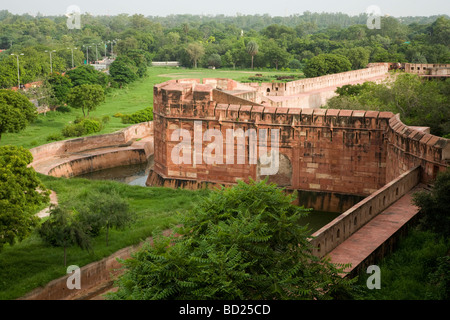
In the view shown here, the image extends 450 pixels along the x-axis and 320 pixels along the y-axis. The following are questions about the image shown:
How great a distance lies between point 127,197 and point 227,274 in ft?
59.8

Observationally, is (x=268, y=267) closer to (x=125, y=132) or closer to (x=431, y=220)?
(x=431, y=220)

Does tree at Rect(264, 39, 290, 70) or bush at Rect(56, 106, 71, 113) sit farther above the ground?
tree at Rect(264, 39, 290, 70)

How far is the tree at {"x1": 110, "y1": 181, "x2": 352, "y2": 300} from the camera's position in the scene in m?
11.7

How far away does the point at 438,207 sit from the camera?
16.5m

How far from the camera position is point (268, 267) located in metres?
12.7

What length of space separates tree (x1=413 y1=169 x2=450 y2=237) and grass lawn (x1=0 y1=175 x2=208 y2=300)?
6.16 meters

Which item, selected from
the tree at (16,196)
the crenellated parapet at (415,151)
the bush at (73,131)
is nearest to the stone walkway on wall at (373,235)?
the crenellated parapet at (415,151)

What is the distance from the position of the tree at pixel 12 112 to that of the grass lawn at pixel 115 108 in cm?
148

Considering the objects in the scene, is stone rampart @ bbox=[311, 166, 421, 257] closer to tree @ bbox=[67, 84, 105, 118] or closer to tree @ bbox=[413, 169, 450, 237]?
tree @ bbox=[413, 169, 450, 237]

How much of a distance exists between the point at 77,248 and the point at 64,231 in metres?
1.37

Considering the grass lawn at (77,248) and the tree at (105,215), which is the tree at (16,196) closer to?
the grass lawn at (77,248)

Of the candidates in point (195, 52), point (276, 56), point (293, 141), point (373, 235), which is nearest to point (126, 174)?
point (293, 141)

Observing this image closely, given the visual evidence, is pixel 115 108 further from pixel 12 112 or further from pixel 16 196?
pixel 16 196

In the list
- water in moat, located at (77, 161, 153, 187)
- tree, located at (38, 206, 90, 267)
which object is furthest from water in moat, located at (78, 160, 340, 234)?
tree, located at (38, 206, 90, 267)
